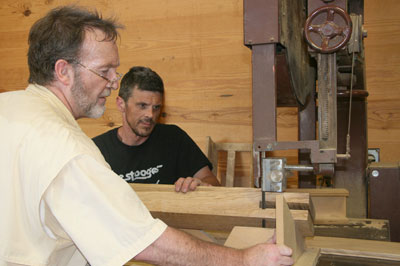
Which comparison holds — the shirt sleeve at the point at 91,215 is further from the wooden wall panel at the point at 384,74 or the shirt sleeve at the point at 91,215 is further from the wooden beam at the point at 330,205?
the wooden wall panel at the point at 384,74

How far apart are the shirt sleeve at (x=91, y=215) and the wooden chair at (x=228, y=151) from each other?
1708 millimetres

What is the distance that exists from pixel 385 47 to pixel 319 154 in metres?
1.61

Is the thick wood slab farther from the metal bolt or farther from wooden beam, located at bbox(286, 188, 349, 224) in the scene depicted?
the metal bolt

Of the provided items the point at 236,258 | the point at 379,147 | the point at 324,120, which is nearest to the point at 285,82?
the point at 324,120

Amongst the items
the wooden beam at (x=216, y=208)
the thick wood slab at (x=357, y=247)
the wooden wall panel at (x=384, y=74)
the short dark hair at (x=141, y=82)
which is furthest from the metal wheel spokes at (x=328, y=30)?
the wooden wall panel at (x=384, y=74)

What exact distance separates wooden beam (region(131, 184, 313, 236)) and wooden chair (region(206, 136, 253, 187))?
125 cm

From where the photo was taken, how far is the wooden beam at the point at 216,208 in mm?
1196

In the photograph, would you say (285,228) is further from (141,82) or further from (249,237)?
(141,82)

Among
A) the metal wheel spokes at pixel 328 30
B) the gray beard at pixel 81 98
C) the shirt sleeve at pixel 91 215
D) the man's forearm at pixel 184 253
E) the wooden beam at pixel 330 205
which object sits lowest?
the wooden beam at pixel 330 205

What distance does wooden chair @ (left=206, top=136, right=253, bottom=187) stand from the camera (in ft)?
8.68

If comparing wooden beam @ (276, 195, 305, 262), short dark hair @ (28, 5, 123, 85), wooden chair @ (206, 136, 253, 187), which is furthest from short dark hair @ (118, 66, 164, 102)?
wooden beam @ (276, 195, 305, 262)

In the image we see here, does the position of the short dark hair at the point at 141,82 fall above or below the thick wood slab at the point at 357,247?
above

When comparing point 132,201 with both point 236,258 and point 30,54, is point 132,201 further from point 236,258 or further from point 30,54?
point 30,54

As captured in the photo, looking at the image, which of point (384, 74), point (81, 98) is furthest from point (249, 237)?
point (384, 74)
